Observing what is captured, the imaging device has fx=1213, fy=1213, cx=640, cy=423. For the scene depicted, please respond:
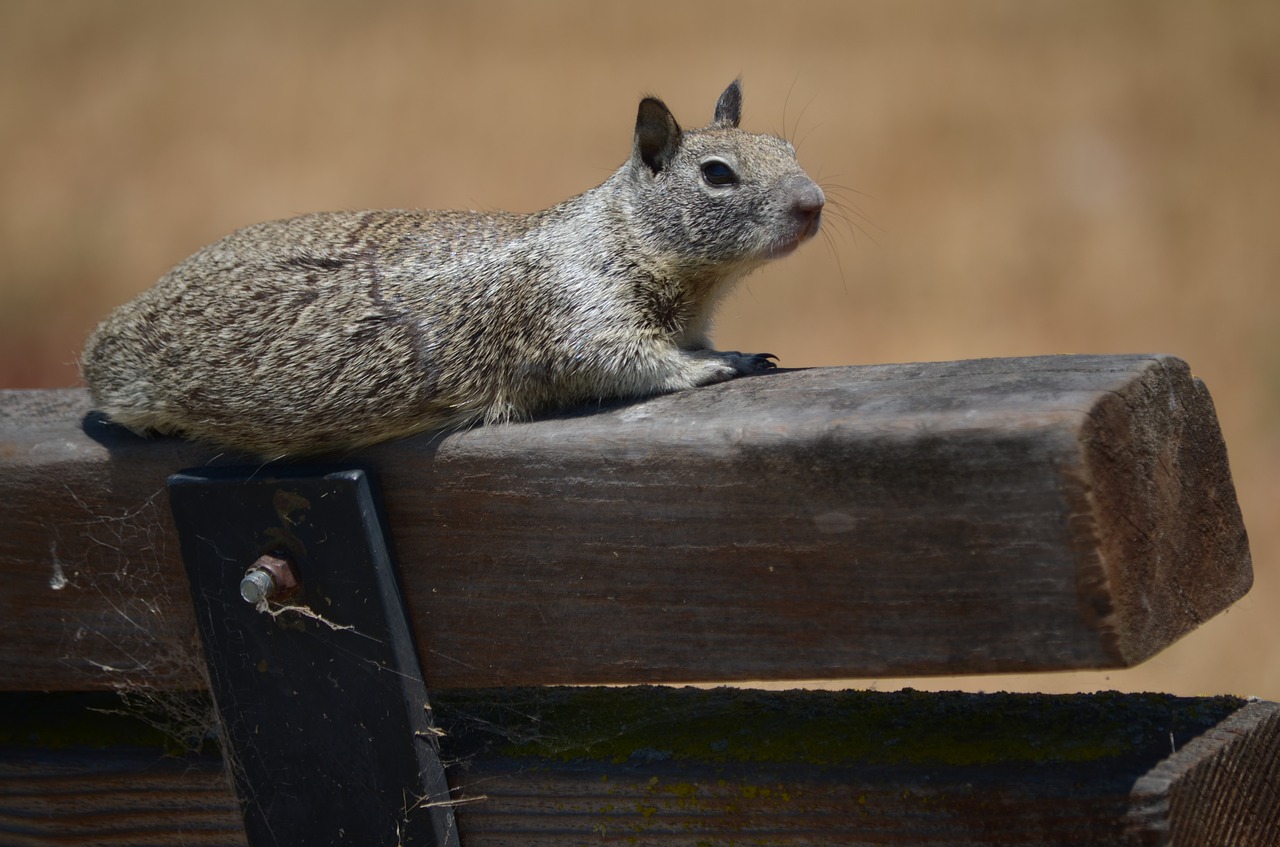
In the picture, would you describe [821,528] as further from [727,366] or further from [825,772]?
[727,366]

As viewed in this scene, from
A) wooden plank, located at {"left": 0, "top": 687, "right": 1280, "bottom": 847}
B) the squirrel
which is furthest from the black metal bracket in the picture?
the squirrel

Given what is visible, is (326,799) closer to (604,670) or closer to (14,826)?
(604,670)

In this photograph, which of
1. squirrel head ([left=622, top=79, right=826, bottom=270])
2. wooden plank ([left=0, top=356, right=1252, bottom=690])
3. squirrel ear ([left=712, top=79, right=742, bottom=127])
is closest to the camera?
wooden plank ([left=0, top=356, right=1252, bottom=690])

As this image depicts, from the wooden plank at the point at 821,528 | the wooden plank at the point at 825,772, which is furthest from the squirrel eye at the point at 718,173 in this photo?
the wooden plank at the point at 825,772

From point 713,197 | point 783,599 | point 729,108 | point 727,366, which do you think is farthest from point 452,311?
point 729,108

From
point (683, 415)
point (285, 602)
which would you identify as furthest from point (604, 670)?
point (285, 602)

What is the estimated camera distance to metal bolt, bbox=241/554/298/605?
6.63 ft

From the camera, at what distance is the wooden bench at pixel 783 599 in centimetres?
160

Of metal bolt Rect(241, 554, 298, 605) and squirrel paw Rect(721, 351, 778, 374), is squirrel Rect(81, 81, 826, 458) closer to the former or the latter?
squirrel paw Rect(721, 351, 778, 374)

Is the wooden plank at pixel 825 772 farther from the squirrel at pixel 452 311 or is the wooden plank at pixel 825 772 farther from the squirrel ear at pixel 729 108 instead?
the squirrel ear at pixel 729 108

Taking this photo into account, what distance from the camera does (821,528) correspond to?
171cm

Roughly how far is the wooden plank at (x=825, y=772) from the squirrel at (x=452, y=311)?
63cm

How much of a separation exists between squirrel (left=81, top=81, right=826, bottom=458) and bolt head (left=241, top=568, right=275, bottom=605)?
406 mm

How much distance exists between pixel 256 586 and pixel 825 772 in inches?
38.3
